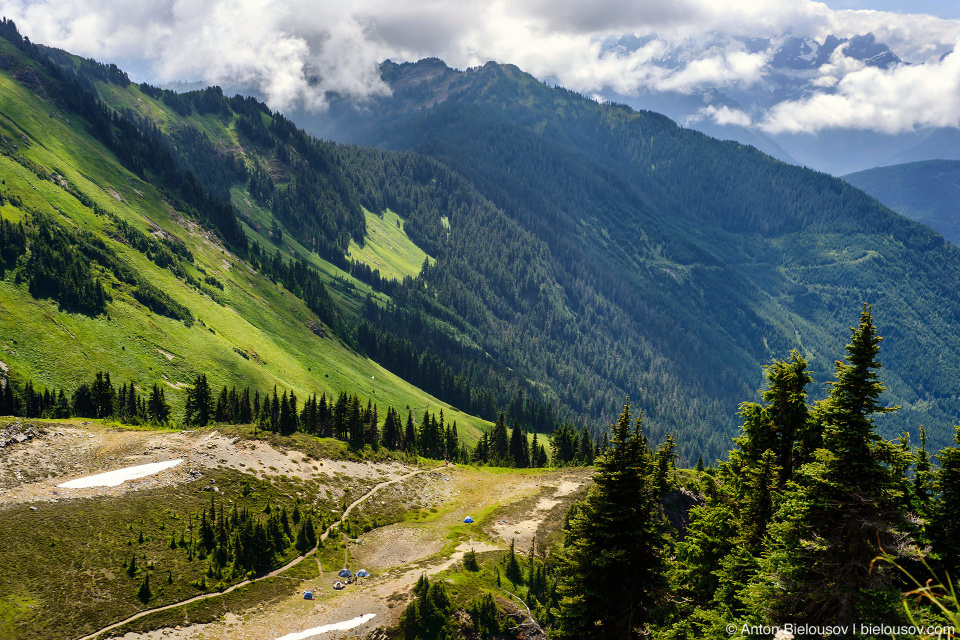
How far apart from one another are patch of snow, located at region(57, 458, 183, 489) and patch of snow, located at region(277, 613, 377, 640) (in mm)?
33515

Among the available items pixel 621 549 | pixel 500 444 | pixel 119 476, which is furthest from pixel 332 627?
pixel 500 444

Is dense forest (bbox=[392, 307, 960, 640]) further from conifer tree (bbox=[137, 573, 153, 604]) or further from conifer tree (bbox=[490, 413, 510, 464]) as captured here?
conifer tree (bbox=[490, 413, 510, 464])

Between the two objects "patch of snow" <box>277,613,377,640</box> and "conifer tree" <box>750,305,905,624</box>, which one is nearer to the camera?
"conifer tree" <box>750,305,905,624</box>

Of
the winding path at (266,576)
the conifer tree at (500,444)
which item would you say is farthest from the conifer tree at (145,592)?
the conifer tree at (500,444)

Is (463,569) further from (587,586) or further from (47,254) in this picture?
(47,254)

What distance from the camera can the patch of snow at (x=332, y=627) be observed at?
5538 cm

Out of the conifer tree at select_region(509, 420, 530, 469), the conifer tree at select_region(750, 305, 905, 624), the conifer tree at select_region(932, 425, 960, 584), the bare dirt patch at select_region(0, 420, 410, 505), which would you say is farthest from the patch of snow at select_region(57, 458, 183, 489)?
the conifer tree at select_region(509, 420, 530, 469)

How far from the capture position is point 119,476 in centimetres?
7350

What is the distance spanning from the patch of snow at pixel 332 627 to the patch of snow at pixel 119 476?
33515mm

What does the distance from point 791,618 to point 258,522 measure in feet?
210

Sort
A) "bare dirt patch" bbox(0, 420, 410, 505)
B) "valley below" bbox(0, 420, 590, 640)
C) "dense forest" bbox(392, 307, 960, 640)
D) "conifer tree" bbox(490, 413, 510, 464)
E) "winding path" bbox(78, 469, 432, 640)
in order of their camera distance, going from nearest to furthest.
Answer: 1. "dense forest" bbox(392, 307, 960, 640)
2. "winding path" bbox(78, 469, 432, 640)
3. "valley below" bbox(0, 420, 590, 640)
4. "bare dirt patch" bbox(0, 420, 410, 505)
5. "conifer tree" bbox(490, 413, 510, 464)

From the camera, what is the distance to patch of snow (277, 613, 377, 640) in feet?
182

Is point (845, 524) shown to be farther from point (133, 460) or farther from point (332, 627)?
point (133, 460)

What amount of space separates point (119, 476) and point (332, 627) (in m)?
37.8
